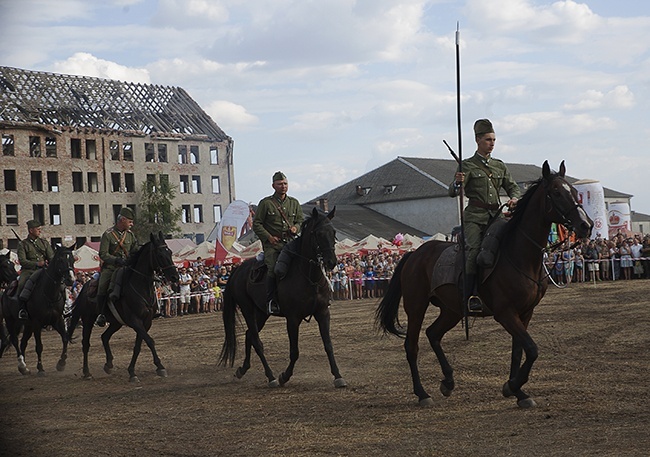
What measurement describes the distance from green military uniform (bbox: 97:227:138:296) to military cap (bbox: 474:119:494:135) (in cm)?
772

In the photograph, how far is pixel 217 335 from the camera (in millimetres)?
24094

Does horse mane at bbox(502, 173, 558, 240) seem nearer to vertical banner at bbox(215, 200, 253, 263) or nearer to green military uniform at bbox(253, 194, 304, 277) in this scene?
green military uniform at bbox(253, 194, 304, 277)

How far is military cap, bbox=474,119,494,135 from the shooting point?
35.7 ft

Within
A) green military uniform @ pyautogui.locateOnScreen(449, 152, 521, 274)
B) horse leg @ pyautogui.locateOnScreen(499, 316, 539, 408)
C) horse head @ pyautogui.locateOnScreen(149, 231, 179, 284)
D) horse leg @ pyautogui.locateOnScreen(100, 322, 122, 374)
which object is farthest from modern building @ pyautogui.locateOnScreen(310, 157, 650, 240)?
horse leg @ pyautogui.locateOnScreen(499, 316, 539, 408)

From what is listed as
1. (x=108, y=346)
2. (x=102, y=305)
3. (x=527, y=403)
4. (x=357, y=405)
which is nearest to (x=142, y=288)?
(x=102, y=305)

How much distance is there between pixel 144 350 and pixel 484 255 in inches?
518

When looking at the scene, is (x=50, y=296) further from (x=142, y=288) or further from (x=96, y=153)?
(x=96, y=153)

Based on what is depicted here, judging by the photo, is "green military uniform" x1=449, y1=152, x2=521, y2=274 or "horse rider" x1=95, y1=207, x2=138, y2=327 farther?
"horse rider" x1=95, y1=207, x2=138, y2=327

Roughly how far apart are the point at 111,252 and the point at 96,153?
66029mm

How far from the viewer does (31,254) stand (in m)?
17.9

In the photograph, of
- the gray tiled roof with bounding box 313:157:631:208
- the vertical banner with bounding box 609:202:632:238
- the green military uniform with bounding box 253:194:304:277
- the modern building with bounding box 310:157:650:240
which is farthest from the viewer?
the gray tiled roof with bounding box 313:157:631:208

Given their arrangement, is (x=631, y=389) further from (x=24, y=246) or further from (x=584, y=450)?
(x=24, y=246)

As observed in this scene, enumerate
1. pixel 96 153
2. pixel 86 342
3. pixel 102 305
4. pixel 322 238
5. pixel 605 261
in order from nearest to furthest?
pixel 322 238
pixel 102 305
pixel 86 342
pixel 605 261
pixel 96 153

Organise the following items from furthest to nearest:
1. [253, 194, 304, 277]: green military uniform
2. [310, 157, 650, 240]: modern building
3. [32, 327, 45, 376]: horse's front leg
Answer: [310, 157, 650, 240]: modern building
[32, 327, 45, 376]: horse's front leg
[253, 194, 304, 277]: green military uniform
